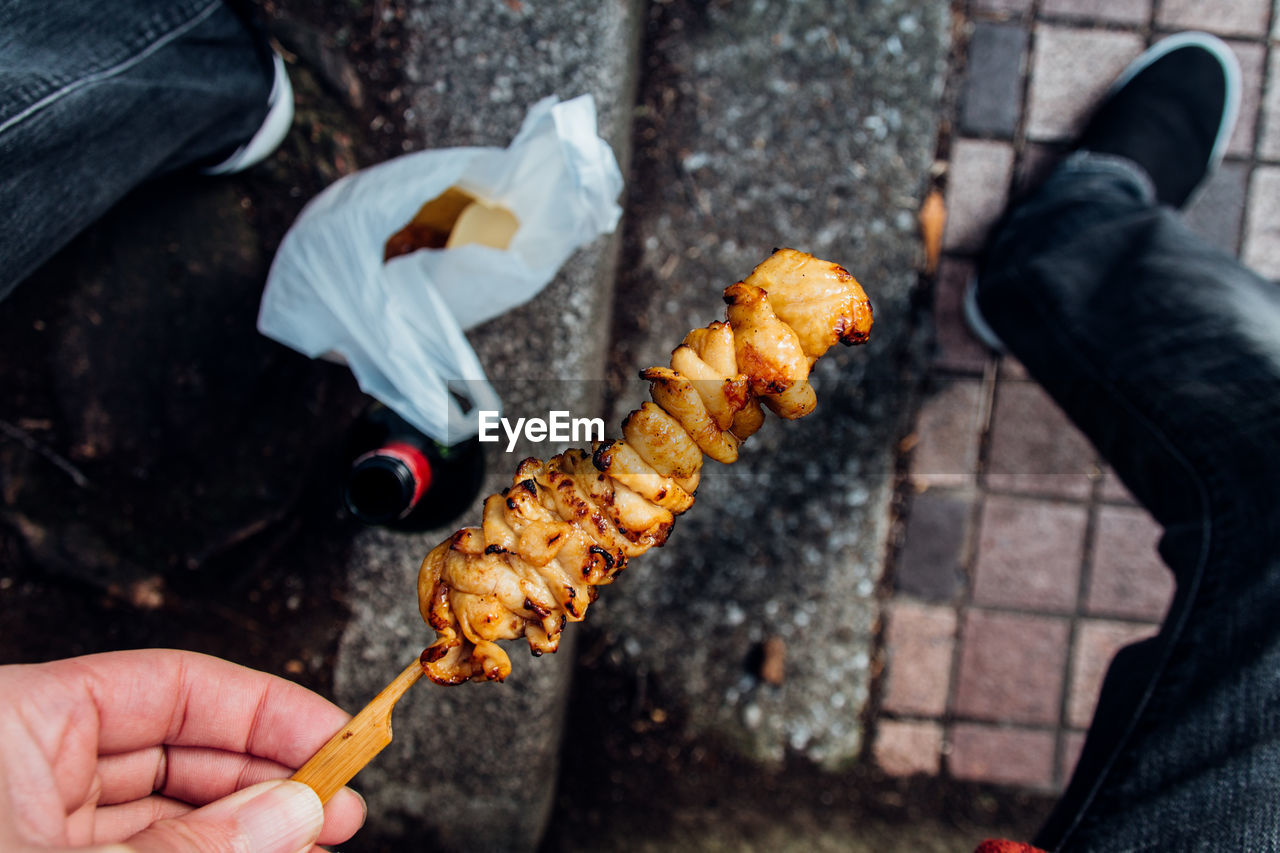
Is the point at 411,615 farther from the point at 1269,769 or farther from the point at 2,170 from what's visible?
the point at 1269,769

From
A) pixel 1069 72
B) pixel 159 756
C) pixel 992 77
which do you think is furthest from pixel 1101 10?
pixel 159 756

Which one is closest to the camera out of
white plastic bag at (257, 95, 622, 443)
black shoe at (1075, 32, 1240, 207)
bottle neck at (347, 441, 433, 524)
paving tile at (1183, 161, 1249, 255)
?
bottle neck at (347, 441, 433, 524)

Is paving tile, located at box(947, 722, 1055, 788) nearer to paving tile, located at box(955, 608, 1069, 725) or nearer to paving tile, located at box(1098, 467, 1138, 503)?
paving tile, located at box(955, 608, 1069, 725)

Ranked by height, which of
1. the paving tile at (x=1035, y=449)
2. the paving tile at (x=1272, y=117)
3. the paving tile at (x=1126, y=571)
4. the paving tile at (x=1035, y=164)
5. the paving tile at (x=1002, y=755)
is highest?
the paving tile at (x=1272, y=117)

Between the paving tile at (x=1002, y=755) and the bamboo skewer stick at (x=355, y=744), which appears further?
the paving tile at (x=1002, y=755)

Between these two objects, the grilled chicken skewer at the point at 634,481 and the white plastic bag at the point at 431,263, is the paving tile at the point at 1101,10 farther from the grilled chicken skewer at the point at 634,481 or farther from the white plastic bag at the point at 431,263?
the grilled chicken skewer at the point at 634,481

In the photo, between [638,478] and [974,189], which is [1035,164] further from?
[638,478]
